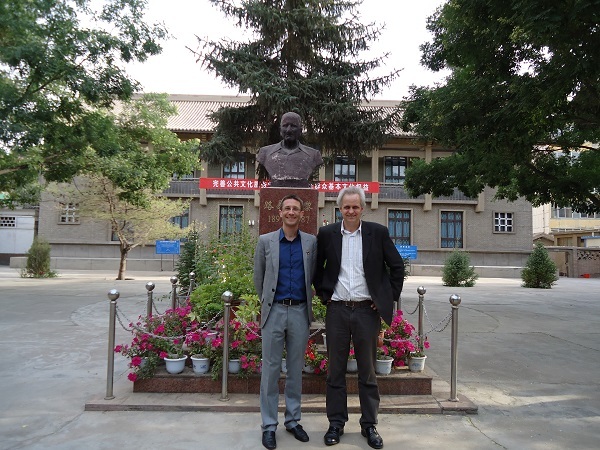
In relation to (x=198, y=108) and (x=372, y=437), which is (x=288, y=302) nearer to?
(x=372, y=437)

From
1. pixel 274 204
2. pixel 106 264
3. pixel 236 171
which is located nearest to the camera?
pixel 274 204

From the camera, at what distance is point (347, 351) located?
3.51 metres

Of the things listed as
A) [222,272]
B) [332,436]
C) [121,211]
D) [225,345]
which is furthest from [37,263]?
[332,436]

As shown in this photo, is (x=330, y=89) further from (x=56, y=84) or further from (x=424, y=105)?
(x=56, y=84)

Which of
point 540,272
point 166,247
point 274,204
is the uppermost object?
point 274,204

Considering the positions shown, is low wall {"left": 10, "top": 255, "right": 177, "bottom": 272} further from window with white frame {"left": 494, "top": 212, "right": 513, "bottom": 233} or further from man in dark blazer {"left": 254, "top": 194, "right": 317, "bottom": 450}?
man in dark blazer {"left": 254, "top": 194, "right": 317, "bottom": 450}

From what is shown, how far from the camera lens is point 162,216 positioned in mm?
20141

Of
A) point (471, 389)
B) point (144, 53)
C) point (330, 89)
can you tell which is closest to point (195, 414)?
point (471, 389)

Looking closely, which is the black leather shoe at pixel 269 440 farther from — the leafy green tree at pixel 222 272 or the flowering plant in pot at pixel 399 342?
the leafy green tree at pixel 222 272

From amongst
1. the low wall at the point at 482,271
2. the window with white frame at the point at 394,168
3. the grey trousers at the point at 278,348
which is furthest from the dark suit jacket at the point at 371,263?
the window with white frame at the point at 394,168

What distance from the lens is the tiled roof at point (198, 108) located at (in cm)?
2897

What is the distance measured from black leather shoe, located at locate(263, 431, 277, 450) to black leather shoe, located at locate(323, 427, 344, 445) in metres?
0.40

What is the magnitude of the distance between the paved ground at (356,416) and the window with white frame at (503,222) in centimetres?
2259

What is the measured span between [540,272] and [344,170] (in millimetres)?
14587
